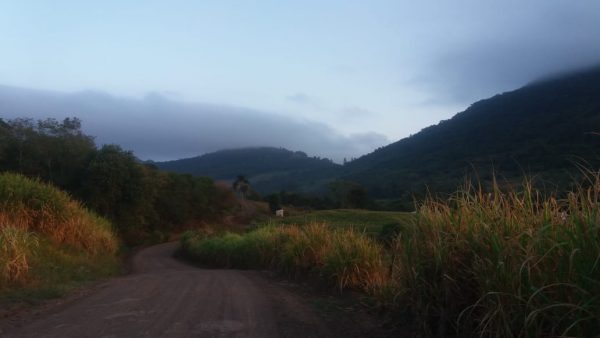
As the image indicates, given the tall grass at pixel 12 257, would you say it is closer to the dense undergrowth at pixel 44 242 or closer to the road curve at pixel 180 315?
the dense undergrowth at pixel 44 242

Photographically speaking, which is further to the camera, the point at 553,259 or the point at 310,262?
the point at 310,262

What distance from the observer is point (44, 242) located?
1916cm

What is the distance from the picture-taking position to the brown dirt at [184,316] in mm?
8133

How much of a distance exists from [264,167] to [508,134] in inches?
4193

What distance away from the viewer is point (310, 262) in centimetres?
1521

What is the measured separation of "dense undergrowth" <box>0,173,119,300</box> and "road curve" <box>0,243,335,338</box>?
2.09 metres

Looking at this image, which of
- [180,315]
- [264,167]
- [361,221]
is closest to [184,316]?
[180,315]

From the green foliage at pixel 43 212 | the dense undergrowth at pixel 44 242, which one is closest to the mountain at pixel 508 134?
the dense undergrowth at pixel 44 242

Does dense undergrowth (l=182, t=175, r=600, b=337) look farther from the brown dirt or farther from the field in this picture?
the brown dirt

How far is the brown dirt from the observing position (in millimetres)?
8133

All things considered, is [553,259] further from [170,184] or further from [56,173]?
[170,184]

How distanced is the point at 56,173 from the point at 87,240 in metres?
26.8

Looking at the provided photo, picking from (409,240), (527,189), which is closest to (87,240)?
(409,240)

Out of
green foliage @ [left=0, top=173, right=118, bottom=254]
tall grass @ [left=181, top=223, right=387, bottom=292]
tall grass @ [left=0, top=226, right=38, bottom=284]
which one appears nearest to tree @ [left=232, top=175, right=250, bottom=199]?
tall grass @ [left=181, top=223, right=387, bottom=292]
